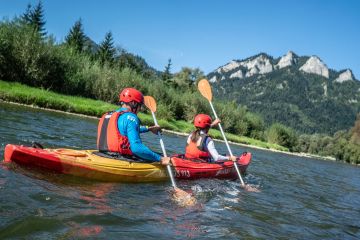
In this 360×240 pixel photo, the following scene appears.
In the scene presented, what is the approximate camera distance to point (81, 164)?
6492 mm

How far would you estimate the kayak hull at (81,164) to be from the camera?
6199 millimetres

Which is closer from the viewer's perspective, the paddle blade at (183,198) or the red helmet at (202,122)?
the paddle blade at (183,198)

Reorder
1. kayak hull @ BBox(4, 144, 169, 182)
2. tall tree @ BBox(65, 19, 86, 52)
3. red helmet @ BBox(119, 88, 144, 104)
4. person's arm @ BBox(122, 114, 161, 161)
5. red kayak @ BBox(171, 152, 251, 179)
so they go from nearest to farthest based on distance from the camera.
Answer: kayak hull @ BBox(4, 144, 169, 182)
person's arm @ BBox(122, 114, 161, 161)
red helmet @ BBox(119, 88, 144, 104)
red kayak @ BBox(171, 152, 251, 179)
tall tree @ BBox(65, 19, 86, 52)

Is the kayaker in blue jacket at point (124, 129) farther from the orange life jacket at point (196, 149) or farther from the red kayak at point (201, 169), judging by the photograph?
the orange life jacket at point (196, 149)

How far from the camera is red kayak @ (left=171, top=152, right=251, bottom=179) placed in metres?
8.31

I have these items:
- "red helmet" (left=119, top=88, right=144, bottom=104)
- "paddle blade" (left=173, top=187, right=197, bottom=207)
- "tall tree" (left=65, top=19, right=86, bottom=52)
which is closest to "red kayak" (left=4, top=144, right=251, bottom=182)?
"paddle blade" (left=173, top=187, right=197, bottom=207)

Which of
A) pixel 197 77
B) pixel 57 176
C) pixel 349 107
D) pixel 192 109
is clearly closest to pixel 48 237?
pixel 57 176

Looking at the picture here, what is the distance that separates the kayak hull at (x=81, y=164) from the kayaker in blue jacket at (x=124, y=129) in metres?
0.24

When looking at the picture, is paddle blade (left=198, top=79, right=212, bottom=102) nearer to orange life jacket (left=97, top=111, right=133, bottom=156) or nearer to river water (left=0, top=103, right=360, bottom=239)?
river water (left=0, top=103, right=360, bottom=239)

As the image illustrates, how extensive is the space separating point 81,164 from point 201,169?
3.19 meters

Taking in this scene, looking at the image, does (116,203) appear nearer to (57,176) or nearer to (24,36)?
(57,176)

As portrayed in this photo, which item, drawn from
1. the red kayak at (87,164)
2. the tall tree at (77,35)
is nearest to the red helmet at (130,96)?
the red kayak at (87,164)

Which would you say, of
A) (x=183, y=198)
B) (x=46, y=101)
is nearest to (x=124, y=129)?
(x=183, y=198)

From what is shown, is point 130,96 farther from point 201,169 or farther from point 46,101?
point 46,101
